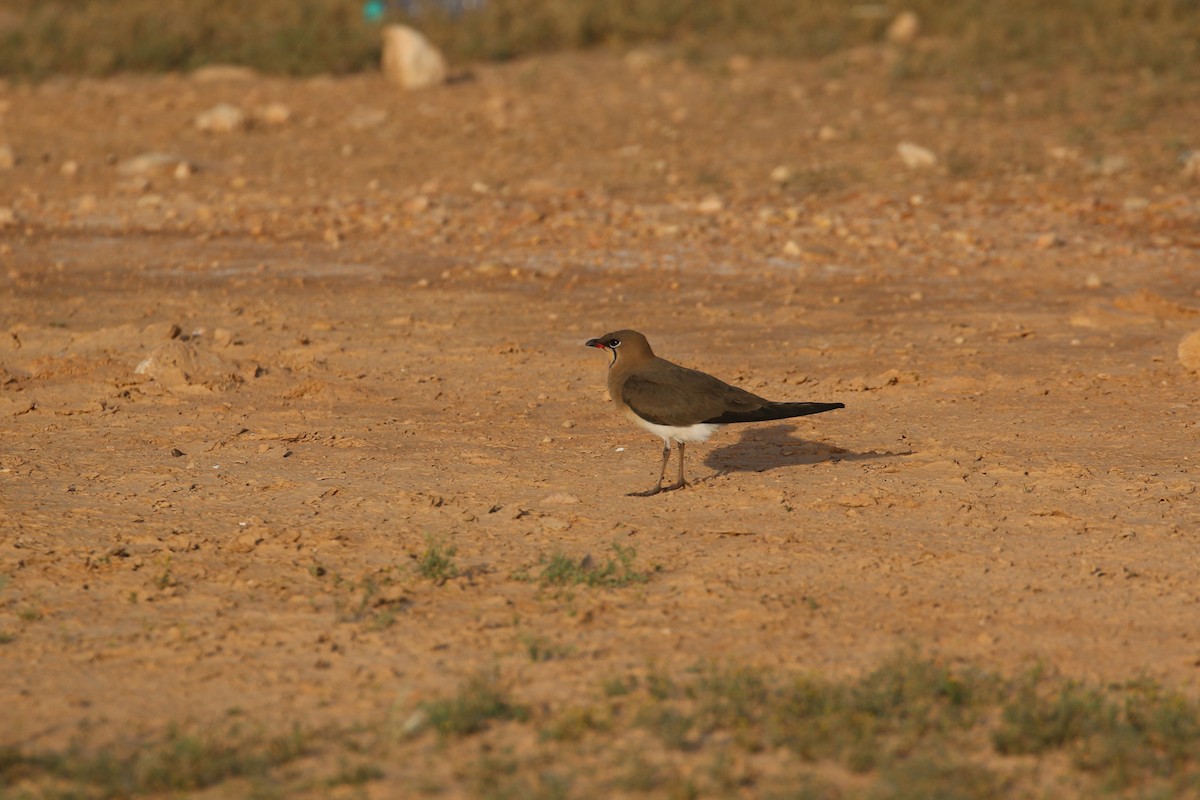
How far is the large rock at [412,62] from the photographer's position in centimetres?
1677

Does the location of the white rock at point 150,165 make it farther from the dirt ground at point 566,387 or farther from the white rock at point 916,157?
the white rock at point 916,157

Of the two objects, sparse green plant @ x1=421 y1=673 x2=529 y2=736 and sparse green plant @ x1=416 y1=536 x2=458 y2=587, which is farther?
sparse green plant @ x1=416 y1=536 x2=458 y2=587

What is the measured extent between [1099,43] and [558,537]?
44.3 ft

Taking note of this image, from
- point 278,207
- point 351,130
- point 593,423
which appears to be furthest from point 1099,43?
point 593,423

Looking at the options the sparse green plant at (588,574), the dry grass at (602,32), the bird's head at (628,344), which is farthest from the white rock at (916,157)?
the sparse green plant at (588,574)

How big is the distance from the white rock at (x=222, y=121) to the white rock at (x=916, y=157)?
265 inches

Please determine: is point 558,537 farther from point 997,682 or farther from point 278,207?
point 278,207

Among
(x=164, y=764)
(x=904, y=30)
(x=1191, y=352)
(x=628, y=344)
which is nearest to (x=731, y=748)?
(x=164, y=764)

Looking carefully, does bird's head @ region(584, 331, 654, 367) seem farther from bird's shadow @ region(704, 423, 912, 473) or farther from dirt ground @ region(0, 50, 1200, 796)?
bird's shadow @ region(704, 423, 912, 473)

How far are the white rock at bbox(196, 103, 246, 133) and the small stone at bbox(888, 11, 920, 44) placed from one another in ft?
26.9

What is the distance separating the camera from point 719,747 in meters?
4.27

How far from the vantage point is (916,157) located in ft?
44.8

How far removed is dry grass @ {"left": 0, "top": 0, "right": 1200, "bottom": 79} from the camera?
17.2 metres

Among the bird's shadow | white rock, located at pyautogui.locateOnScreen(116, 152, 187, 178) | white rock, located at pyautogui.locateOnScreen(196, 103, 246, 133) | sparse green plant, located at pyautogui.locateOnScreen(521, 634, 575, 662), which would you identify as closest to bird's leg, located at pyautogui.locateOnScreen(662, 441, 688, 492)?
the bird's shadow
